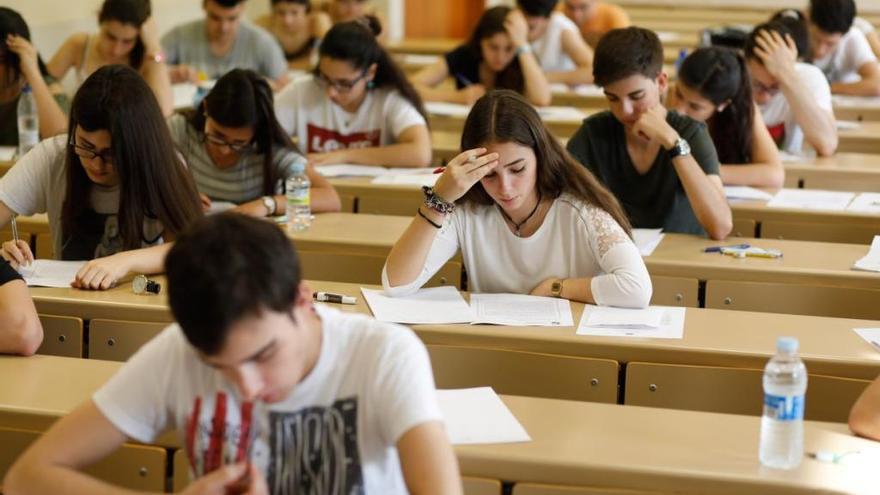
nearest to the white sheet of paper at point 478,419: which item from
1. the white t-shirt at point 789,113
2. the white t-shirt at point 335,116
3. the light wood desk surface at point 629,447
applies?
the light wood desk surface at point 629,447

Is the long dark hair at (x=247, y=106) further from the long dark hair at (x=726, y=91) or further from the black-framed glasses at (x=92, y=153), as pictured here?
the long dark hair at (x=726, y=91)

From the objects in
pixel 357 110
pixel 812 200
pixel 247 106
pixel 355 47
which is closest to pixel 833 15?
pixel 812 200

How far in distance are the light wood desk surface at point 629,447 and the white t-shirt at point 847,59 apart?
14.9 ft

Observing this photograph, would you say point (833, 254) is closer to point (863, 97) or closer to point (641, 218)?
point (641, 218)

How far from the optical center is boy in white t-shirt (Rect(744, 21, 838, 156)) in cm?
462

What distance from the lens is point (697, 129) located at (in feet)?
11.8

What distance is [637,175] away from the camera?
144 inches

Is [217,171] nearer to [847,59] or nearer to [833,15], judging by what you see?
[833,15]

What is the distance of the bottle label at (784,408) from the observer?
6.27 ft

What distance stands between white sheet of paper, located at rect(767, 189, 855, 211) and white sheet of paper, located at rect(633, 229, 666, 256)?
0.57 metres

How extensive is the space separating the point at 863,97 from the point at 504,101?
3931mm

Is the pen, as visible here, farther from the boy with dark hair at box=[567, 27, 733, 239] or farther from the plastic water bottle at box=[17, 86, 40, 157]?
the plastic water bottle at box=[17, 86, 40, 157]

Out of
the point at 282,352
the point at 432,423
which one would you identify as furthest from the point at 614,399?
the point at 282,352

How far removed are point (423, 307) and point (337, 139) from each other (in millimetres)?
2053
